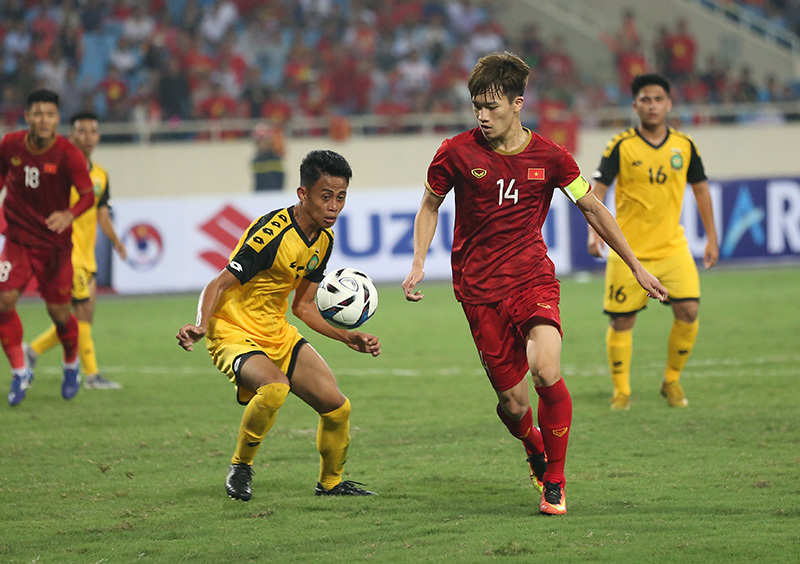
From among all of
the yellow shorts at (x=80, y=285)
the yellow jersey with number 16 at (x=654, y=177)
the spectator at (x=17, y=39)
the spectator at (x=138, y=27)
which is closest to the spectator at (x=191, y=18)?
the spectator at (x=138, y=27)

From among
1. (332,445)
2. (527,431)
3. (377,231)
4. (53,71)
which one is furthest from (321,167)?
(53,71)

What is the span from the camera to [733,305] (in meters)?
13.9

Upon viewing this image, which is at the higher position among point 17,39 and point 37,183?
point 17,39

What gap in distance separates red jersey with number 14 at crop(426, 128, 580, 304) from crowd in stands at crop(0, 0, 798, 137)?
1465 centimetres

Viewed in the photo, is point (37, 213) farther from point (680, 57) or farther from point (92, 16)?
point (680, 57)

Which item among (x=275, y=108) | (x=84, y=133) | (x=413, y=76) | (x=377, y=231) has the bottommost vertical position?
(x=377, y=231)

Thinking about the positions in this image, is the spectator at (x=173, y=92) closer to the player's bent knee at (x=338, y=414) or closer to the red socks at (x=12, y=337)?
the red socks at (x=12, y=337)

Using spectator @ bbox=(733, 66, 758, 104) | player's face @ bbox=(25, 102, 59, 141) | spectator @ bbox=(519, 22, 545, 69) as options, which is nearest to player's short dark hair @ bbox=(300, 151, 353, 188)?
player's face @ bbox=(25, 102, 59, 141)

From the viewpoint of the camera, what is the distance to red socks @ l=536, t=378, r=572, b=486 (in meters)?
5.16

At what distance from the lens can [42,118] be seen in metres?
8.05

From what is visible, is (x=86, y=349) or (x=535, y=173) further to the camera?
(x=86, y=349)

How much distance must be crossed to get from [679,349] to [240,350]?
12.5ft

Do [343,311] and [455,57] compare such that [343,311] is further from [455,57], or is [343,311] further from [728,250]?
[455,57]

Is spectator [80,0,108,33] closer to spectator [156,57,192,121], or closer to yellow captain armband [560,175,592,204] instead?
spectator [156,57,192,121]
